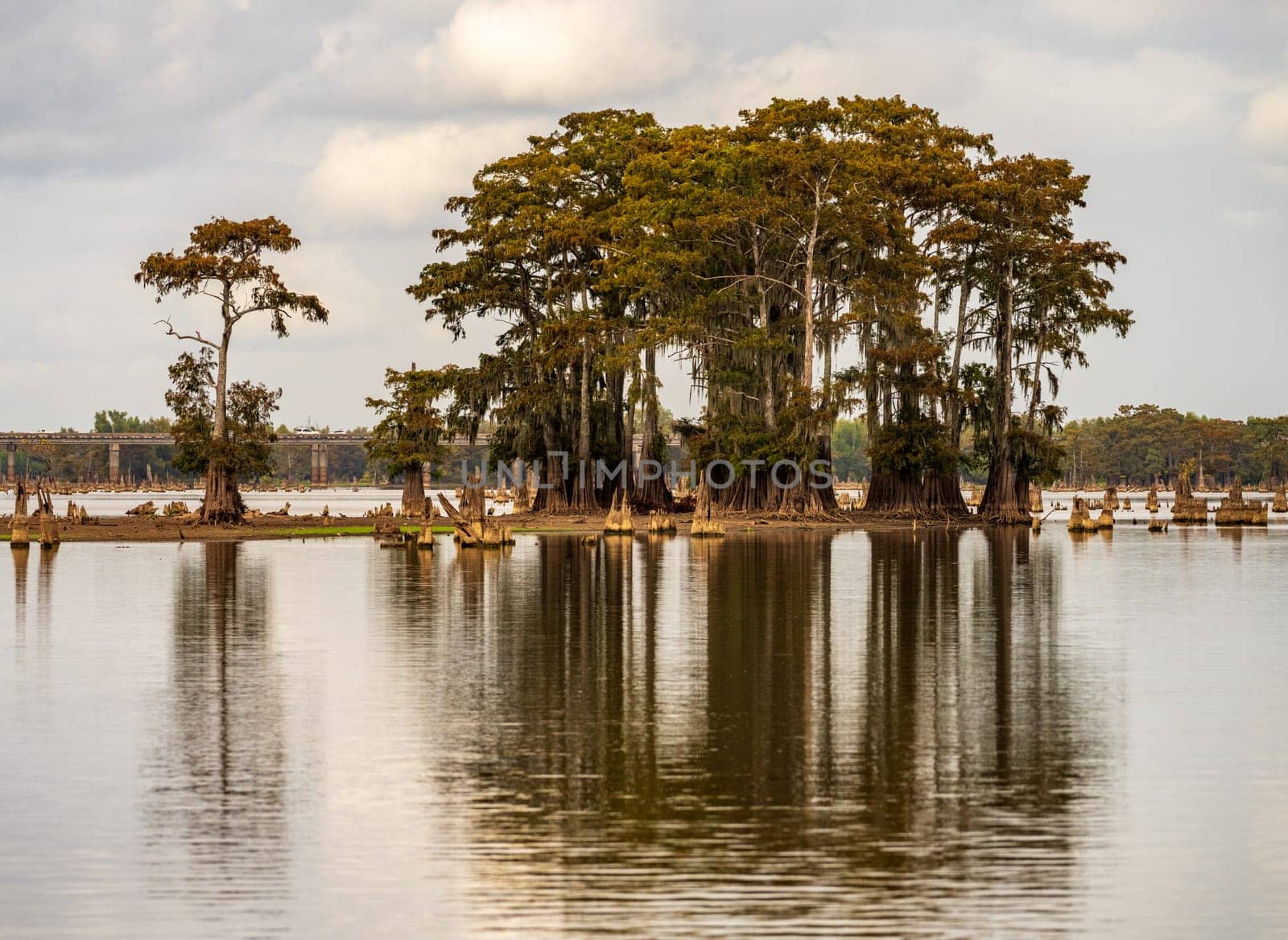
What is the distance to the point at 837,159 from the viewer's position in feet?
214

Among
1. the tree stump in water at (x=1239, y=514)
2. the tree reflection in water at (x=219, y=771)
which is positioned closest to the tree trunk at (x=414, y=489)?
the tree stump in water at (x=1239, y=514)

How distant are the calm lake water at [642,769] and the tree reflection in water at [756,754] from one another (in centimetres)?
5

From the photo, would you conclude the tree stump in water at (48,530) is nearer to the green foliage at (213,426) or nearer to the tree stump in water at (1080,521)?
the green foliage at (213,426)

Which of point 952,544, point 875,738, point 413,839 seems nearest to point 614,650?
point 875,738

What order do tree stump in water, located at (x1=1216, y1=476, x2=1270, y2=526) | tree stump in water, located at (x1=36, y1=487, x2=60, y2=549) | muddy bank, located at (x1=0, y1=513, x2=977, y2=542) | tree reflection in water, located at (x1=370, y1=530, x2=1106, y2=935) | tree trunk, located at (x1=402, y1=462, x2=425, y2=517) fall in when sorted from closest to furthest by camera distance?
tree reflection in water, located at (x1=370, y1=530, x2=1106, y2=935) < tree stump in water, located at (x1=36, y1=487, x2=60, y2=549) < muddy bank, located at (x1=0, y1=513, x2=977, y2=542) < tree trunk, located at (x1=402, y1=462, x2=425, y2=517) < tree stump in water, located at (x1=1216, y1=476, x2=1270, y2=526)

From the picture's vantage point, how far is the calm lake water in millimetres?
11109

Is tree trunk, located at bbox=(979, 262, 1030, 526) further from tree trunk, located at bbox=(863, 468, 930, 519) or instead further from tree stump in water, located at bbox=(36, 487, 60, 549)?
tree stump in water, located at bbox=(36, 487, 60, 549)

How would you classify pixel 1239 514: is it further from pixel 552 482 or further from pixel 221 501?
pixel 221 501

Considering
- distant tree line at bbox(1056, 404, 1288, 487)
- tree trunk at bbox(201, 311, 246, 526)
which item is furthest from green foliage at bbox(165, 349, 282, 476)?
distant tree line at bbox(1056, 404, 1288, 487)

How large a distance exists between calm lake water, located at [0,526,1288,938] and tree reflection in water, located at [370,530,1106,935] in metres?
0.05

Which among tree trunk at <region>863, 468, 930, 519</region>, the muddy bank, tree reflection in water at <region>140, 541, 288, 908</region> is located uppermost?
tree trunk at <region>863, 468, 930, 519</region>

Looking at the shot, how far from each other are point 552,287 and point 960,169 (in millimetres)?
18010

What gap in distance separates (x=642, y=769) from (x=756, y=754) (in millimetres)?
1249

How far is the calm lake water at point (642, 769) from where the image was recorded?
1111 centimetres
